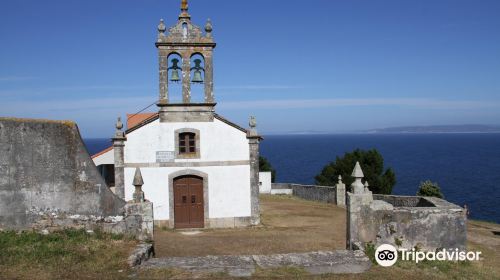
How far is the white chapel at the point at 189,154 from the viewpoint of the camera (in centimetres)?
1831

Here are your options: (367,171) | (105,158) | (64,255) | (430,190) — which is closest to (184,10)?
(105,158)

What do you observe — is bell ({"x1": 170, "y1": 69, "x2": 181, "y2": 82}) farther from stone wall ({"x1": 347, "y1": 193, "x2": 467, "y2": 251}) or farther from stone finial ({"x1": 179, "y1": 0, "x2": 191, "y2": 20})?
stone wall ({"x1": 347, "y1": 193, "x2": 467, "y2": 251})

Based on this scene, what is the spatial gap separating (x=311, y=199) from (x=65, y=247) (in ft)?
71.5

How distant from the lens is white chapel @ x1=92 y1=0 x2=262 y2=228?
18.3 m

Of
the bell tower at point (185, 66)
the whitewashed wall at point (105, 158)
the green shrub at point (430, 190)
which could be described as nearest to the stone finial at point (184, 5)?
the bell tower at point (185, 66)

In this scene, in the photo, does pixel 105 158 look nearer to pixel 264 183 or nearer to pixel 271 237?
pixel 271 237

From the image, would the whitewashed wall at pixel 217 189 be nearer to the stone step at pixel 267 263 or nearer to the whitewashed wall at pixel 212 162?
the whitewashed wall at pixel 212 162

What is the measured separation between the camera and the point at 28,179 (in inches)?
436

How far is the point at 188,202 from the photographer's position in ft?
61.8

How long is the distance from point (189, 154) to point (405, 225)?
10.0 meters

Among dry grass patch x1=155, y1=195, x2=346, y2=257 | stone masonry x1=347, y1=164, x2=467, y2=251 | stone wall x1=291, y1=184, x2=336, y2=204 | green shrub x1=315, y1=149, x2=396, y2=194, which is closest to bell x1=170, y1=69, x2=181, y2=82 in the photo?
dry grass patch x1=155, y1=195, x2=346, y2=257

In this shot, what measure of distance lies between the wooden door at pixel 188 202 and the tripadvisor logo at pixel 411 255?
31.2ft

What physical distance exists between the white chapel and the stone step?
350 inches

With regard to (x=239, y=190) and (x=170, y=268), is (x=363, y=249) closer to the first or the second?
(x=170, y=268)
